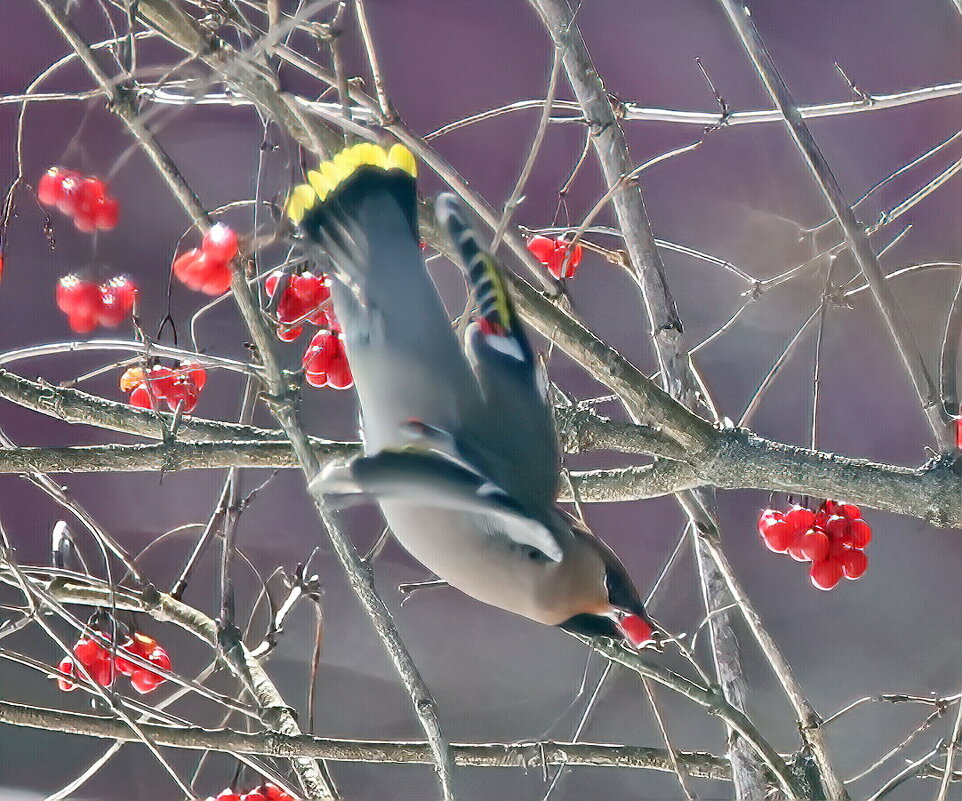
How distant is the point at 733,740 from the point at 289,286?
0.57m

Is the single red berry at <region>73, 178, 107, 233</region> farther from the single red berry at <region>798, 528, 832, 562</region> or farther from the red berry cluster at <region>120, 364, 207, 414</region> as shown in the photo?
the single red berry at <region>798, 528, 832, 562</region>

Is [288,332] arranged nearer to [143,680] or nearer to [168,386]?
[168,386]

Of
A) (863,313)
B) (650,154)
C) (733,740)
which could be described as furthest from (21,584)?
(863,313)

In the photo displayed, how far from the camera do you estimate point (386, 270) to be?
70cm

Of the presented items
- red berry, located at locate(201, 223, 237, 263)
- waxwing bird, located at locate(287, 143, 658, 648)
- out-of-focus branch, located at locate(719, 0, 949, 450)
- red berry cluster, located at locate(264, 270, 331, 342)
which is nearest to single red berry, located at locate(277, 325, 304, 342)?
red berry cluster, located at locate(264, 270, 331, 342)

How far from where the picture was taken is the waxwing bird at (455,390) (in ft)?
2.19

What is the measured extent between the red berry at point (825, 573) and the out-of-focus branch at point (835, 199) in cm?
30

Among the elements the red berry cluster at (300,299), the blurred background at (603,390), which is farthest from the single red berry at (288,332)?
the blurred background at (603,390)

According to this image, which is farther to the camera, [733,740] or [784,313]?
[784,313]

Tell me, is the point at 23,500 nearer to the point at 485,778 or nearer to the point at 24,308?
the point at 24,308

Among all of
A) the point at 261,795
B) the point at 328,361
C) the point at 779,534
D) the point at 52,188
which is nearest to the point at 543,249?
the point at 328,361

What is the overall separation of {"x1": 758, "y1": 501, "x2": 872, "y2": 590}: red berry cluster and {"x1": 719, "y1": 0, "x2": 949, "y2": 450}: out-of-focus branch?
0.30 m

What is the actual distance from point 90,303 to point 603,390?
1050 millimetres

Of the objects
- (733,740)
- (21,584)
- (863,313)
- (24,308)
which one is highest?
(863,313)
